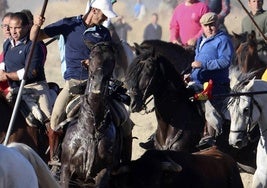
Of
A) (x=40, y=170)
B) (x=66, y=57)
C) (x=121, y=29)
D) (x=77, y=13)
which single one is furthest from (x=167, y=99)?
(x=77, y=13)

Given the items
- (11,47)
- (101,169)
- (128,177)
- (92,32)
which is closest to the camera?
(128,177)

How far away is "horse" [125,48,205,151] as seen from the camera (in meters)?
13.2

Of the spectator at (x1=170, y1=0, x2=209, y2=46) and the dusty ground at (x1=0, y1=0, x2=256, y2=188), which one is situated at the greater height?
the spectator at (x1=170, y1=0, x2=209, y2=46)

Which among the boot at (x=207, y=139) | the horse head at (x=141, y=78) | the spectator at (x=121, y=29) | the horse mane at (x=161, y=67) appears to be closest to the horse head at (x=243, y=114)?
the boot at (x=207, y=139)

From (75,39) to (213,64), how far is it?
2060 millimetres

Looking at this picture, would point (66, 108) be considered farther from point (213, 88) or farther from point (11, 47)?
point (213, 88)

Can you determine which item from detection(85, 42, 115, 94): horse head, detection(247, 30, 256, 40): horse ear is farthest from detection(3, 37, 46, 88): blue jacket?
detection(247, 30, 256, 40): horse ear

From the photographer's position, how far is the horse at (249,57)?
17.2 metres

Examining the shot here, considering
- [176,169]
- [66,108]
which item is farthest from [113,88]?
[176,169]

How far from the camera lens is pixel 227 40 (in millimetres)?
14297

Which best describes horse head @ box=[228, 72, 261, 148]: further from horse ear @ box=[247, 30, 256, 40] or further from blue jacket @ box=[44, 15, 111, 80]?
horse ear @ box=[247, 30, 256, 40]

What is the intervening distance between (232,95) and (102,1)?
6.05ft

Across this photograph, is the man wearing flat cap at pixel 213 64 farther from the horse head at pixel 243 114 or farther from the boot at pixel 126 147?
the boot at pixel 126 147

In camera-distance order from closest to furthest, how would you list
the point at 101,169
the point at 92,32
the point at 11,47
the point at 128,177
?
the point at 128,177, the point at 101,169, the point at 92,32, the point at 11,47
